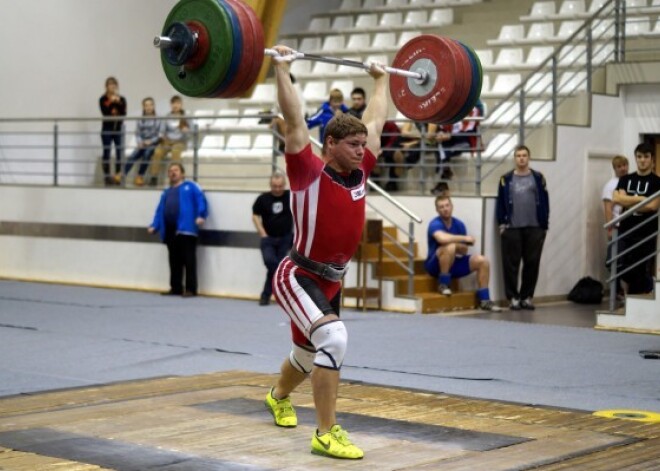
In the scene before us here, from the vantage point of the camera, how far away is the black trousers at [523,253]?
13789mm

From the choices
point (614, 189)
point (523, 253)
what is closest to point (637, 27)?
point (614, 189)

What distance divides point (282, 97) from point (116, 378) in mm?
3461

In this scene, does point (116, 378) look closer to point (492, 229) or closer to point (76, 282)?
point (492, 229)

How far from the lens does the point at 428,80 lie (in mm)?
7633

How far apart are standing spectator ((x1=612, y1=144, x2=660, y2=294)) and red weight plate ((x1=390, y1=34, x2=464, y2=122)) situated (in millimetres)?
5485

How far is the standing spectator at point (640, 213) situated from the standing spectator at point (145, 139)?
668 centimetres

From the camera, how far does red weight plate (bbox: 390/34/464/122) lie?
24.6ft

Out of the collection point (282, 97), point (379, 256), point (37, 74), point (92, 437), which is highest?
point (37, 74)

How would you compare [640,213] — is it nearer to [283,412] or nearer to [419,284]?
[419,284]

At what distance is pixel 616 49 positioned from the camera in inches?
611

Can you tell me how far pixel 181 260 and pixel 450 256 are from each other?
11.7 feet

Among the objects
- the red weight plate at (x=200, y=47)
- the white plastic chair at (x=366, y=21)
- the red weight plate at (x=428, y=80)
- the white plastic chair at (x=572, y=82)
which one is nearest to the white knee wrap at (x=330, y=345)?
the red weight plate at (x=200, y=47)

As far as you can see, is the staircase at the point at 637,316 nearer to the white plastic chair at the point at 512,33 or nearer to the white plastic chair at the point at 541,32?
the white plastic chair at the point at 541,32

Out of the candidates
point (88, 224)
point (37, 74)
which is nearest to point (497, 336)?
point (88, 224)
